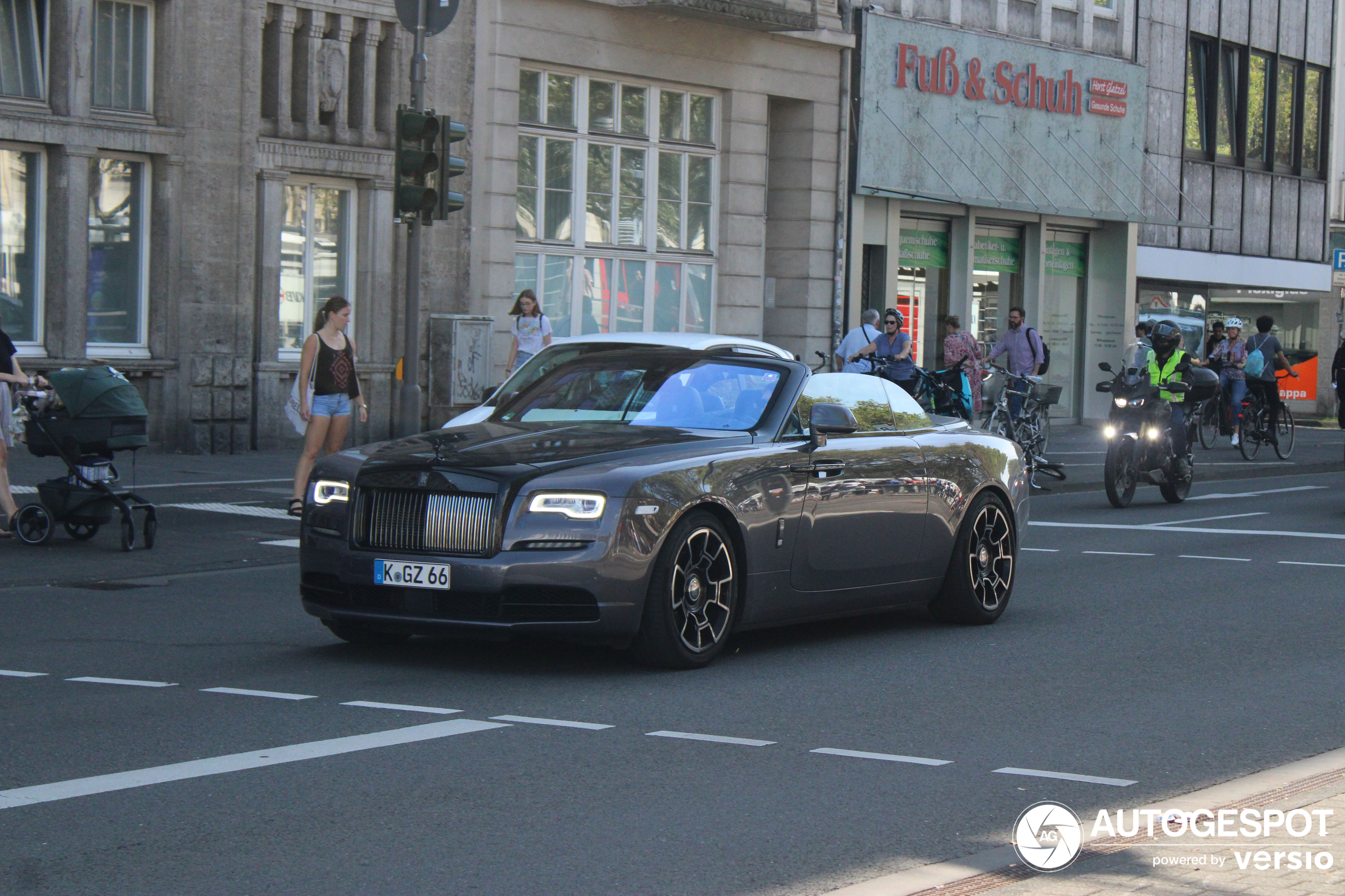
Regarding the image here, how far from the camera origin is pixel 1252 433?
1077 inches

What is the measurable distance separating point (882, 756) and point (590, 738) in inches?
42.5

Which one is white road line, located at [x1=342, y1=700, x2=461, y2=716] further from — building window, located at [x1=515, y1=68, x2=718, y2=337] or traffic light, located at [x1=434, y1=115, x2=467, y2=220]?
building window, located at [x1=515, y1=68, x2=718, y2=337]

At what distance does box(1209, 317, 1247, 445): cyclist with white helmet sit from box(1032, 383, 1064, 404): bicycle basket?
772 centimetres

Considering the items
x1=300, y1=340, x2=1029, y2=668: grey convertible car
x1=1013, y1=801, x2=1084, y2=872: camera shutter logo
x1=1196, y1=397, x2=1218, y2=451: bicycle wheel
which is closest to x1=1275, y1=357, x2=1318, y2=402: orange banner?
x1=1196, y1=397, x2=1218, y2=451: bicycle wheel

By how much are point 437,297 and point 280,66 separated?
357cm

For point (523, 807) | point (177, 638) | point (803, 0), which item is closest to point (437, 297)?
point (803, 0)

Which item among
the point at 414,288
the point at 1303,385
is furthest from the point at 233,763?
the point at 1303,385

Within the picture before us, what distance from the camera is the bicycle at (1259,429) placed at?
2728 cm

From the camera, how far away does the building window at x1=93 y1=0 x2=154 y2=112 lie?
20.0 metres

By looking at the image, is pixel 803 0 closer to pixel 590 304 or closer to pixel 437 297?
pixel 590 304

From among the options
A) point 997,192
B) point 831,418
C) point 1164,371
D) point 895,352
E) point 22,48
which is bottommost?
point 831,418

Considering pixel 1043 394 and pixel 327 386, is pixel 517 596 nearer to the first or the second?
pixel 327 386

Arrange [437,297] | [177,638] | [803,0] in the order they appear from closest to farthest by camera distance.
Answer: [177,638], [437,297], [803,0]

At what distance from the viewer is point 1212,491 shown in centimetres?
2166
